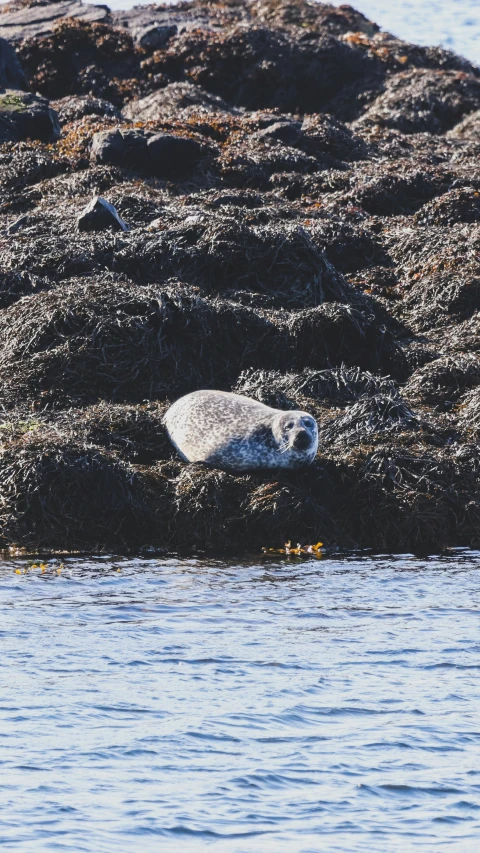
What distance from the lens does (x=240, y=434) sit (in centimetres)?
822

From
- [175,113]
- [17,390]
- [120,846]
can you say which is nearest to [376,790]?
[120,846]

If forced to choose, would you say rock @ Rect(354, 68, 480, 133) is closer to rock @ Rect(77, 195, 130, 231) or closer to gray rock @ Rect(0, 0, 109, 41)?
gray rock @ Rect(0, 0, 109, 41)

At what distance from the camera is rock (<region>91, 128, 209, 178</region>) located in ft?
48.6

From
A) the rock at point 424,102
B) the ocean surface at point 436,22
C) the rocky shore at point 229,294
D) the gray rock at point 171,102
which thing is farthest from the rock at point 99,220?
the ocean surface at point 436,22

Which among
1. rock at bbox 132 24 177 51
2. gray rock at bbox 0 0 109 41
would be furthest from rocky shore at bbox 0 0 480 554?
gray rock at bbox 0 0 109 41

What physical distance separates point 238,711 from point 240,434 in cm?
339

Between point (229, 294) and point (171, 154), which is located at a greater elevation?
point (171, 154)

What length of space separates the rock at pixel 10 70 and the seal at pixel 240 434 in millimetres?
11126

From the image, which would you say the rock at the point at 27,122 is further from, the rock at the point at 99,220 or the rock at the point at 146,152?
the rock at the point at 99,220

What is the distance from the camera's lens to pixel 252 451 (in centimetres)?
816

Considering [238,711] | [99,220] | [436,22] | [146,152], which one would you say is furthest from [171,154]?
[436,22]

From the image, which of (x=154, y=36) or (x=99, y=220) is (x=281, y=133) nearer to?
(x=99, y=220)

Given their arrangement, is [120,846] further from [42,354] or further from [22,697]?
[42,354]

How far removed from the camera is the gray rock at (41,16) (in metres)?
21.9
